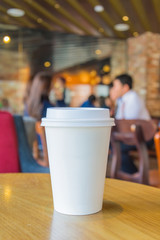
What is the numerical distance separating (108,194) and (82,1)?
17.7ft

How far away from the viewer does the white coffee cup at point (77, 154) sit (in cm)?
61

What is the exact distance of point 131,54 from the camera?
26.9 ft

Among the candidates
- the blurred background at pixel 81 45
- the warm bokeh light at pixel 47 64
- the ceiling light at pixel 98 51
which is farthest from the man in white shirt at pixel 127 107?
the ceiling light at pixel 98 51

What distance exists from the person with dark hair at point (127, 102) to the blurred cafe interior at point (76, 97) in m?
0.10

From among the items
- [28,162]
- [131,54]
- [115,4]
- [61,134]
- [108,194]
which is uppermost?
[115,4]

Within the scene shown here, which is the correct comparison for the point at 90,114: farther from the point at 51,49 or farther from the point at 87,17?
the point at 51,49

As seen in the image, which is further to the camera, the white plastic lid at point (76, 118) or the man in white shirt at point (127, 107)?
the man in white shirt at point (127, 107)

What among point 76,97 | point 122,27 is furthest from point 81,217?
point 76,97

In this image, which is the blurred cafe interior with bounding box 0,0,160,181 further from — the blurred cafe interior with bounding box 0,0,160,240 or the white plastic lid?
the white plastic lid

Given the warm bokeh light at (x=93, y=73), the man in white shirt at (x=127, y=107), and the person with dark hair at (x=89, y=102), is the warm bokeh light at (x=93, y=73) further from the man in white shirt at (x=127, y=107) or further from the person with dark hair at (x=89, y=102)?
the man in white shirt at (x=127, y=107)

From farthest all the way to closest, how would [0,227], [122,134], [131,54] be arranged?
1. [131,54]
2. [122,134]
3. [0,227]

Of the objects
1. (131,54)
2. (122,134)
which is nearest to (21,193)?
(122,134)

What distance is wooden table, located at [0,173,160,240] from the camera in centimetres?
51

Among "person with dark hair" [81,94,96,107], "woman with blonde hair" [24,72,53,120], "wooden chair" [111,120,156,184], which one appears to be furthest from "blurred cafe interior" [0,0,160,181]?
"wooden chair" [111,120,156,184]
